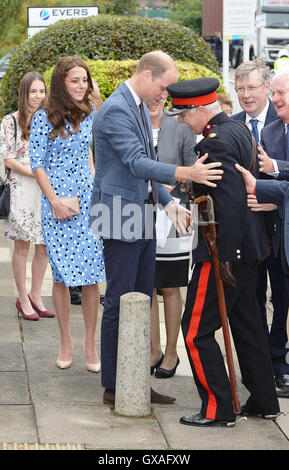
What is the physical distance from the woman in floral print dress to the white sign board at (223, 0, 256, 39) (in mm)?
8207

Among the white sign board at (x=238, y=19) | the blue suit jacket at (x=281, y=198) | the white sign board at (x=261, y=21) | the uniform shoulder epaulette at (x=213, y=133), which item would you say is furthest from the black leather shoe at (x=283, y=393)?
the white sign board at (x=261, y=21)

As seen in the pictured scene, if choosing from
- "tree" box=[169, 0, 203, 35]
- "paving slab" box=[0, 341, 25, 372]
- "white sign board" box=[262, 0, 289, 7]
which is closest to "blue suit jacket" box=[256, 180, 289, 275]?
"paving slab" box=[0, 341, 25, 372]

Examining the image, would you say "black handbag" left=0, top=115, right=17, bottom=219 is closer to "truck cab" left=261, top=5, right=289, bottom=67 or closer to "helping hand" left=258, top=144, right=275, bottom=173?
"helping hand" left=258, top=144, right=275, bottom=173

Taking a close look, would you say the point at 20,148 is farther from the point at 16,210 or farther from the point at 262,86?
the point at 262,86

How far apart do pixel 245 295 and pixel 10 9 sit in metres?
18.6

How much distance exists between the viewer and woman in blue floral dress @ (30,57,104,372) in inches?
229

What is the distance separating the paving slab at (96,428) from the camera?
4719 millimetres

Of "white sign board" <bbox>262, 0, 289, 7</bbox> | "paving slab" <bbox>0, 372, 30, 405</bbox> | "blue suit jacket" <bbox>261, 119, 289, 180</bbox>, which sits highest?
"white sign board" <bbox>262, 0, 289, 7</bbox>

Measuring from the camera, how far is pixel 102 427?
16.3 feet

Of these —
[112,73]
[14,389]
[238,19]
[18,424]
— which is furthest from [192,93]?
[238,19]

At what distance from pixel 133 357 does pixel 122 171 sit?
105cm

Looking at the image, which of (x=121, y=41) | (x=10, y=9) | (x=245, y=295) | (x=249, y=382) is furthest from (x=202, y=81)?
(x=10, y=9)

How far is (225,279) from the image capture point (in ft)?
16.4

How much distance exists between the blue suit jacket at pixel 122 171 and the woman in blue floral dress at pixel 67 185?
24.2 inches
